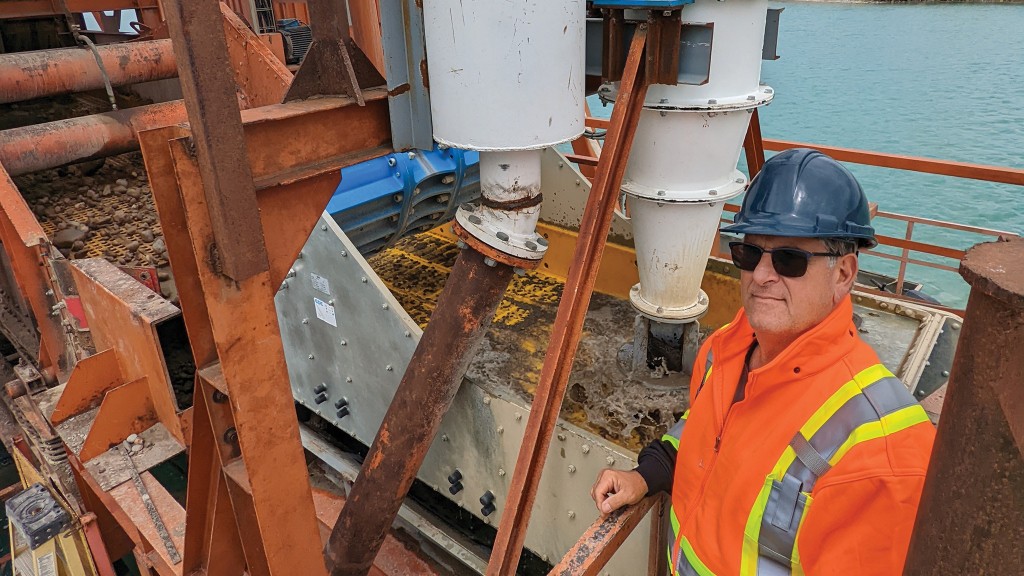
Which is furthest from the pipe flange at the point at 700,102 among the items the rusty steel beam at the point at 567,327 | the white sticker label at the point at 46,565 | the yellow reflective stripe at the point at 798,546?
the white sticker label at the point at 46,565

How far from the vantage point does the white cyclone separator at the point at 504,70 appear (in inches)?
72.8

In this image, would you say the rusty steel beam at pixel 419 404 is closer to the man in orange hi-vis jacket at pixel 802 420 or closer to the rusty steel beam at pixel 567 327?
the rusty steel beam at pixel 567 327

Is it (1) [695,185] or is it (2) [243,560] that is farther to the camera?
(1) [695,185]

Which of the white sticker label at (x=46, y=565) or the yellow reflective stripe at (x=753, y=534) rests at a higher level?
the yellow reflective stripe at (x=753, y=534)

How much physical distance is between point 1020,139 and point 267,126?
18.3 m

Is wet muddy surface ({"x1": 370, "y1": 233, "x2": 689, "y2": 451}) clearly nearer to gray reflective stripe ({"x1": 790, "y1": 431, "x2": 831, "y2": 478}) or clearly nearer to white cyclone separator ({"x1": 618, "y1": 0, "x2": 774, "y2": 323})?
white cyclone separator ({"x1": 618, "y1": 0, "x2": 774, "y2": 323})

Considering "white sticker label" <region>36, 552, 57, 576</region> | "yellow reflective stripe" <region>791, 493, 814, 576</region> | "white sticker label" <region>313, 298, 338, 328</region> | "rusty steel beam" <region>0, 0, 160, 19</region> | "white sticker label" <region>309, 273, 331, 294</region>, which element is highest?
"rusty steel beam" <region>0, 0, 160, 19</region>

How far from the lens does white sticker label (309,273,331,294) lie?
3133mm

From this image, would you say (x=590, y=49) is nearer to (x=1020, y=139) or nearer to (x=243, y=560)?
(x=243, y=560)

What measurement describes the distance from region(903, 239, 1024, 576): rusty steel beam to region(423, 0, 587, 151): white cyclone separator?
4.59 ft

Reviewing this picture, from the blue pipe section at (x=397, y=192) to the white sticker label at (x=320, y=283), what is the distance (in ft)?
1.13

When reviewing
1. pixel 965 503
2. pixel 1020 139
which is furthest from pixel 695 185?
pixel 1020 139

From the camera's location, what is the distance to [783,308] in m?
1.40

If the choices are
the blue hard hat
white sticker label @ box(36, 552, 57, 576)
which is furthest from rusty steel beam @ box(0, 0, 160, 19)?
the blue hard hat
